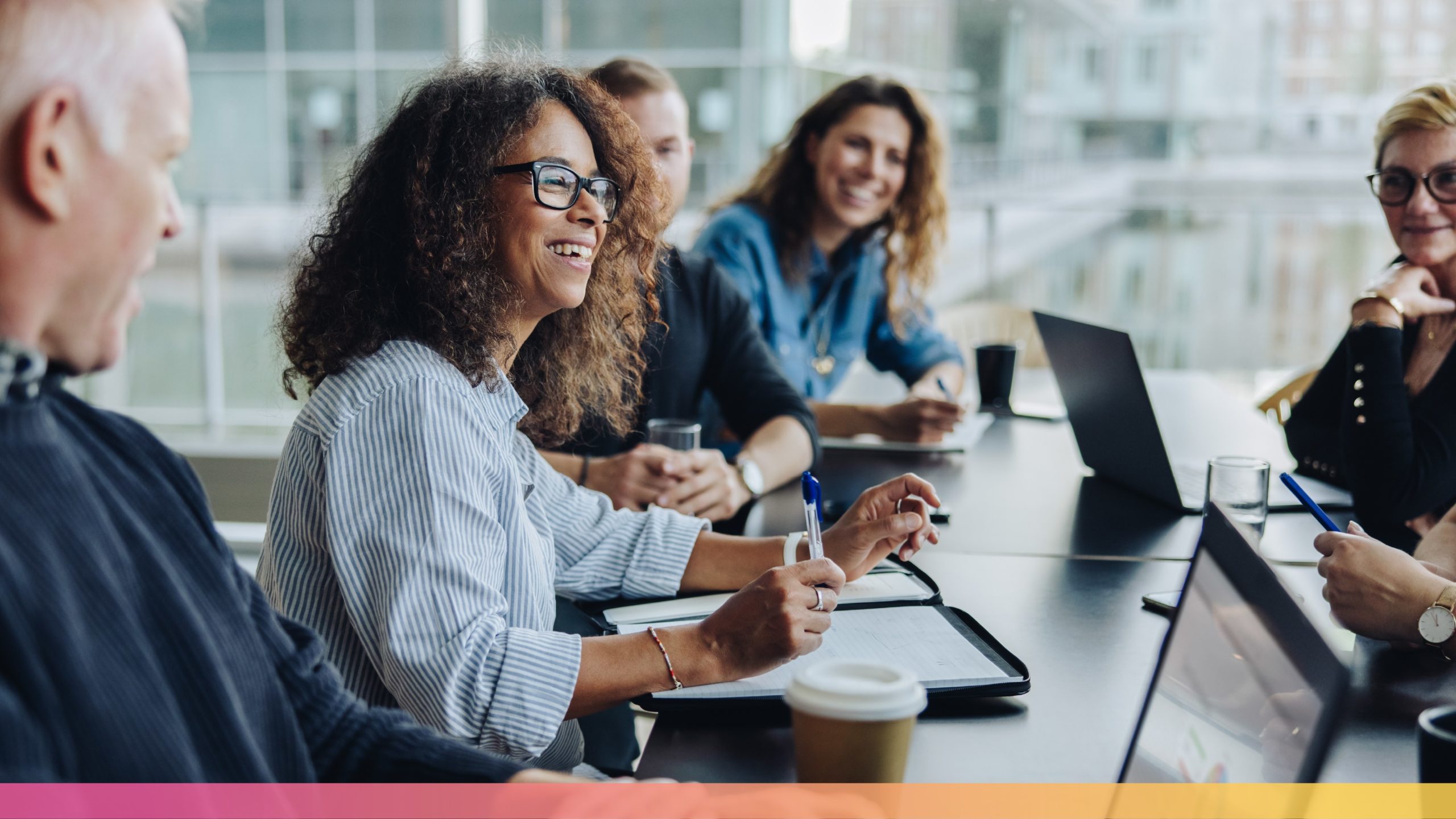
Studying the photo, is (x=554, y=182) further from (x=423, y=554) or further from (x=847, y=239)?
(x=847, y=239)

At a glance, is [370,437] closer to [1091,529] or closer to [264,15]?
[1091,529]

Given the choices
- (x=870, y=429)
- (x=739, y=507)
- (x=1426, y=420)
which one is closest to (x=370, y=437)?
(x=739, y=507)

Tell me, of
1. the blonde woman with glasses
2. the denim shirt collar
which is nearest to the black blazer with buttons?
the blonde woman with glasses

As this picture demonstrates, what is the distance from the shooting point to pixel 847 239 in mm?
3049

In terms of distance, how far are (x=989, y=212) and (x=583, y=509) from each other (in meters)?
3.77

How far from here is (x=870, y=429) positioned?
2.50 metres

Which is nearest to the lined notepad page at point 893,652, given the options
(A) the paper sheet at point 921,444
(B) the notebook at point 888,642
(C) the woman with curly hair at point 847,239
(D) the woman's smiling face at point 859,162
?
(B) the notebook at point 888,642

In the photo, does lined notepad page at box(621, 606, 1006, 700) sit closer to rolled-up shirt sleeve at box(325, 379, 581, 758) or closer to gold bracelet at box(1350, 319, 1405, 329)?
rolled-up shirt sleeve at box(325, 379, 581, 758)

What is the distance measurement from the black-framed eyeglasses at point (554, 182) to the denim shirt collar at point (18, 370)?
2.36ft

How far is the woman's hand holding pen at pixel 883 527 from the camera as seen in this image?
56.9 inches

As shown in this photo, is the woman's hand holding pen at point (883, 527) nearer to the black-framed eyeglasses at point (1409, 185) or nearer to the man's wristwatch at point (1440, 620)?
the man's wristwatch at point (1440, 620)

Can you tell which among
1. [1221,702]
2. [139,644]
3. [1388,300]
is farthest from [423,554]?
[1388,300]

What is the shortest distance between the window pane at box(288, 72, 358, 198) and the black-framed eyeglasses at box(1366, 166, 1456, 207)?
449 centimetres

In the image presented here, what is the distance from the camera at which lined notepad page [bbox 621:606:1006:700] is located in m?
1.16
